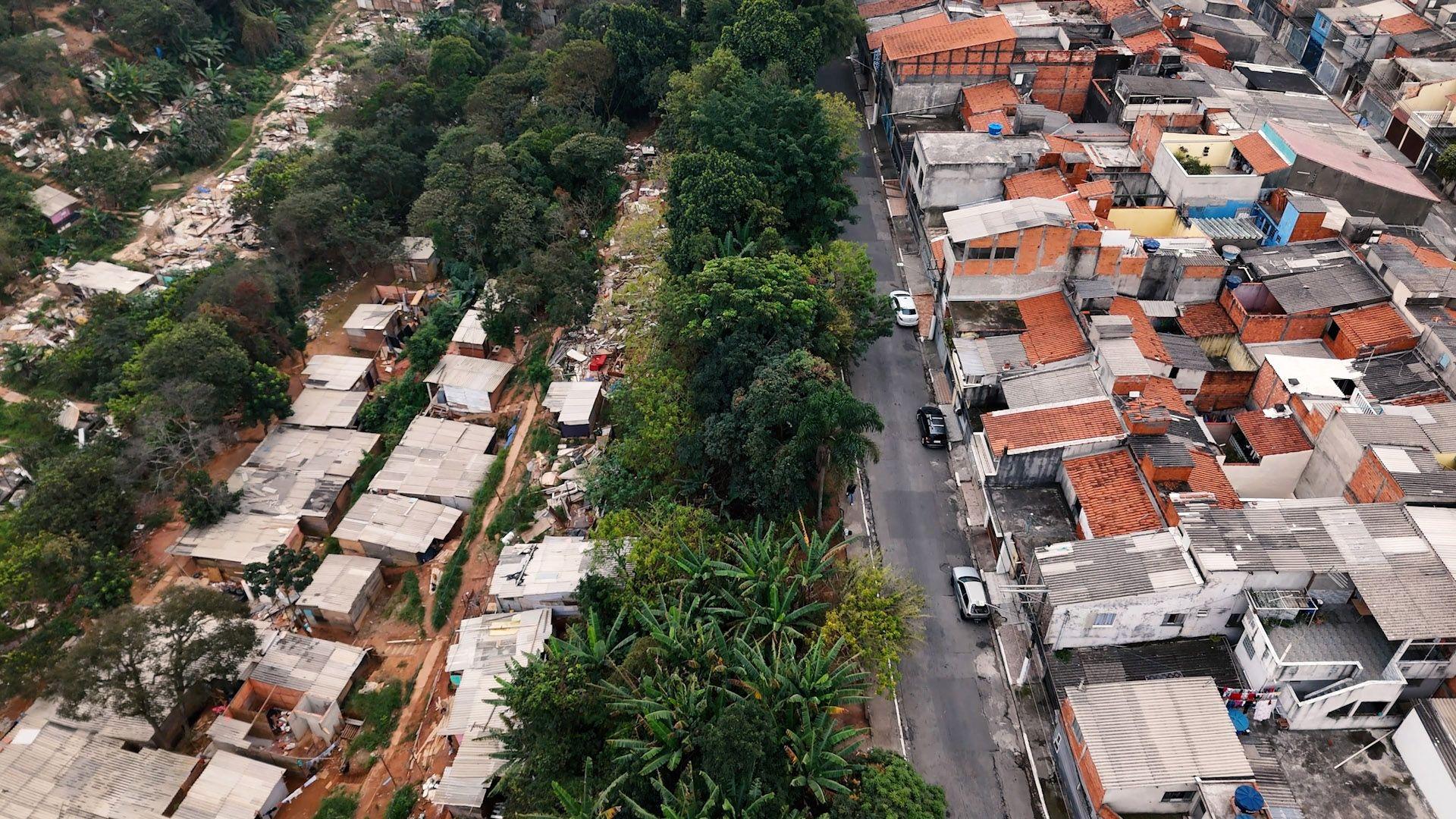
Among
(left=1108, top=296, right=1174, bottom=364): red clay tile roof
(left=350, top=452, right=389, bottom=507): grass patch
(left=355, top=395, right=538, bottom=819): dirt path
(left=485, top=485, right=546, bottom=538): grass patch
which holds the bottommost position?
(left=350, top=452, right=389, bottom=507): grass patch

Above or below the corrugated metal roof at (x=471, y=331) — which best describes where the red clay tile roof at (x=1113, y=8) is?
above

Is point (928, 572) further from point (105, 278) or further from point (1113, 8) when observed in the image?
point (105, 278)

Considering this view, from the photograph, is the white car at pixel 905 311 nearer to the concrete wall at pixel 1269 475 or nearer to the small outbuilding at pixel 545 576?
the concrete wall at pixel 1269 475

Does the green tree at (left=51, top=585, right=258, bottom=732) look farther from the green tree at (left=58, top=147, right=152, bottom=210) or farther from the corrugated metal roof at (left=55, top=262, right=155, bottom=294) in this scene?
the green tree at (left=58, top=147, right=152, bottom=210)

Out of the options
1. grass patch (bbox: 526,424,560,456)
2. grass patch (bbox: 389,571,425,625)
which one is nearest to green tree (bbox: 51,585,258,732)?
grass patch (bbox: 389,571,425,625)

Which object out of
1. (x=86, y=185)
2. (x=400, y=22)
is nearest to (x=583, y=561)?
(x=86, y=185)

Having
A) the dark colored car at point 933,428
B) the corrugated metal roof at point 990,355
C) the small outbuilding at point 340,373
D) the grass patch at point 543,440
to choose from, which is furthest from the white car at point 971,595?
the small outbuilding at point 340,373

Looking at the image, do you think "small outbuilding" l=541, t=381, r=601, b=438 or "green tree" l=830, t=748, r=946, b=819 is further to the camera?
"small outbuilding" l=541, t=381, r=601, b=438

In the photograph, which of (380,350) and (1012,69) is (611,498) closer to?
(380,350)
